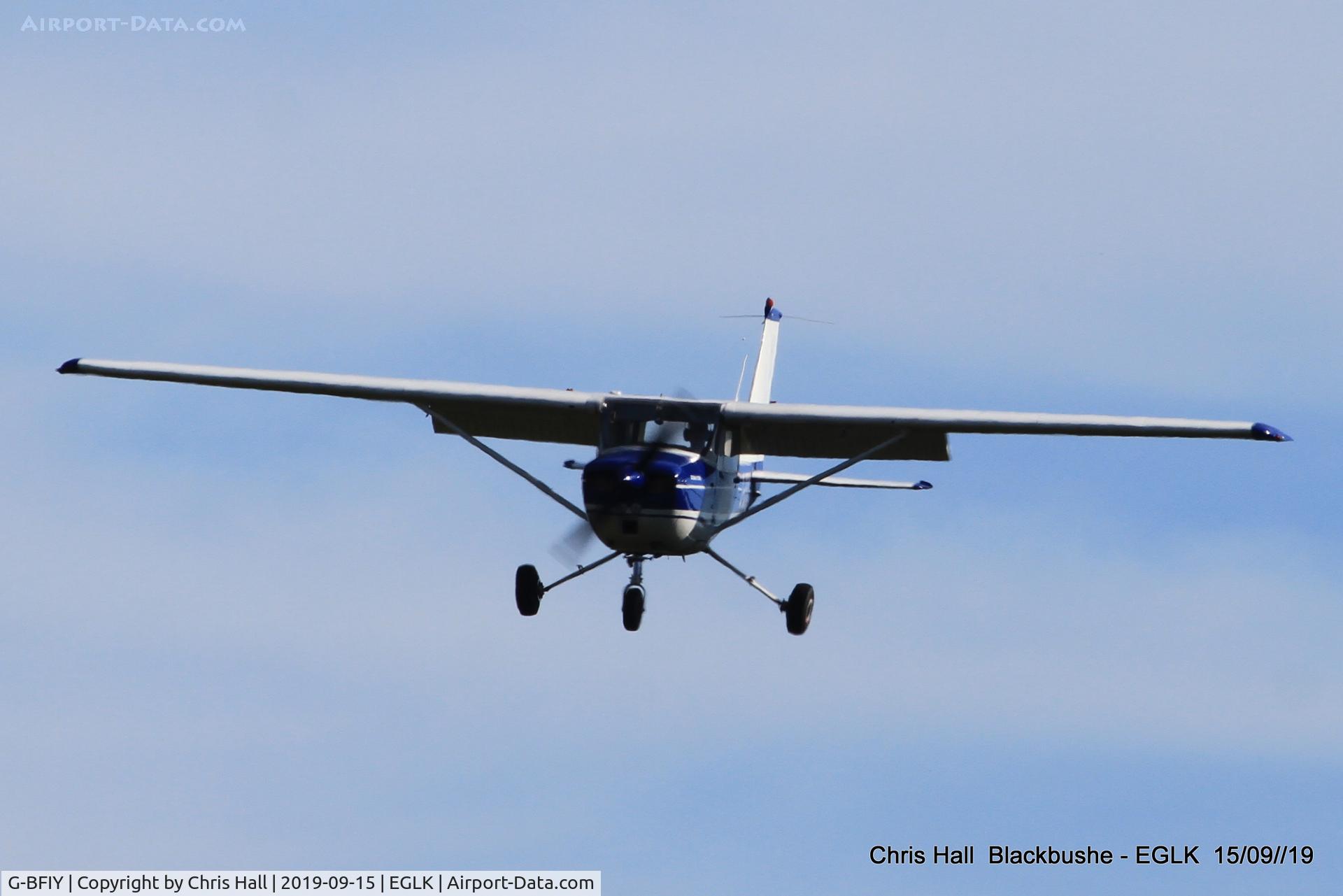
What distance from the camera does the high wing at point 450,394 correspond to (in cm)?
3134

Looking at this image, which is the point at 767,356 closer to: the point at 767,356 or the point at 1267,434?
the point at 767,356

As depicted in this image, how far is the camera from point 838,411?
31.0 m

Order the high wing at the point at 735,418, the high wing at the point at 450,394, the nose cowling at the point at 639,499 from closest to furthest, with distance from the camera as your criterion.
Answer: the nose cowling at the point at 639,499, the high wing at the point at 735,418, the high wing at the point at 450,394

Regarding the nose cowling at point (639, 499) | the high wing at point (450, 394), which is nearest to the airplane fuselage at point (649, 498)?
the nose cowling at point (639, 499)

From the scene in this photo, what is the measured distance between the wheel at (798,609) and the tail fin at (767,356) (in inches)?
188

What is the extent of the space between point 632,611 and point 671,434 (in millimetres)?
2303

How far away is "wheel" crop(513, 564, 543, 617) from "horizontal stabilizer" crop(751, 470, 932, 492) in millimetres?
3699

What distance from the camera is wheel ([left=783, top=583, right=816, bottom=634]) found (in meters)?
31.5

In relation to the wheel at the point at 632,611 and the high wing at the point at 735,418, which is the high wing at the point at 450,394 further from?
the wheel at the point at 632,611

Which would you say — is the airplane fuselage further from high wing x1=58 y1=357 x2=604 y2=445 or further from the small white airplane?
high wing x1=58 y1=357 x2=604 y2=445

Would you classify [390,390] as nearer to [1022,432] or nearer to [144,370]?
[144,370]

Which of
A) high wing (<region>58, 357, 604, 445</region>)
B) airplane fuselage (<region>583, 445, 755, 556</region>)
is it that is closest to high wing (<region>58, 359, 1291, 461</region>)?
high wing (<region>58, 357, 604, 445</region>)

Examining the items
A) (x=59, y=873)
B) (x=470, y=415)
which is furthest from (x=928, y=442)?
(x=59, y=873)

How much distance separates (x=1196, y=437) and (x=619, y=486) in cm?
733
